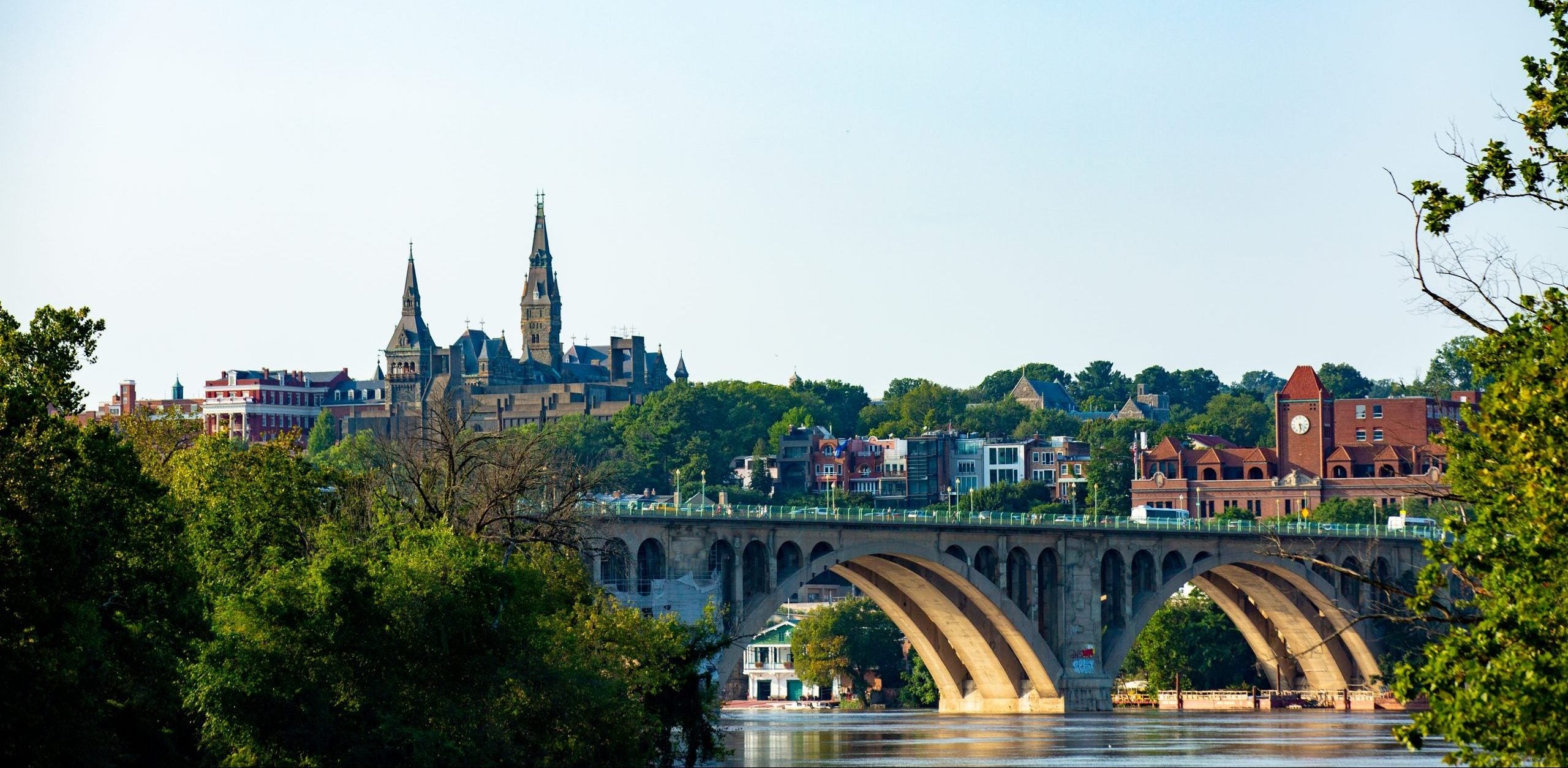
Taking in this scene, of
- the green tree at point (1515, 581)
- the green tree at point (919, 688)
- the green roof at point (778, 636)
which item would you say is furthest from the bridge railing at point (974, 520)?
the green tree at point (1515, 581)

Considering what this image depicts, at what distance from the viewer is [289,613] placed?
47125mm

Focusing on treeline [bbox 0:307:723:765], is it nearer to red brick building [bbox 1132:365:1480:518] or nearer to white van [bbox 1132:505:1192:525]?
white van [bbox 1132:505:1192:525]

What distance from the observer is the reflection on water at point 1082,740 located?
3145 inches

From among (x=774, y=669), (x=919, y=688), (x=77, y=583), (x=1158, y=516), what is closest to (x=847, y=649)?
(x=919, y=688)

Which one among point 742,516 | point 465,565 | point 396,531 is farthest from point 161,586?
point 742,516

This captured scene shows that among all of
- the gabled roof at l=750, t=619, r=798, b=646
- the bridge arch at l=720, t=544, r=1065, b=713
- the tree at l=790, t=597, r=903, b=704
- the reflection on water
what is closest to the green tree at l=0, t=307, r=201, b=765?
the reflection on water

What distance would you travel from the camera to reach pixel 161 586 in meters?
43.3

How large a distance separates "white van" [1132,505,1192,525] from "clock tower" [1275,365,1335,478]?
87.8 feet

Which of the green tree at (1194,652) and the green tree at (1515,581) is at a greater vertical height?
the green tree at (1515,581)

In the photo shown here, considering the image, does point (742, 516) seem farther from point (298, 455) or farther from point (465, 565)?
point (465, 565)

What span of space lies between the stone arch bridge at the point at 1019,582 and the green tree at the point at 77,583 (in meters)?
54.9

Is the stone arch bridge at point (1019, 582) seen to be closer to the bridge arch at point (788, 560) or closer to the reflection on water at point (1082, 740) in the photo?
the bridge arch at point (788, 560)

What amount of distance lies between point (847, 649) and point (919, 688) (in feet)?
35.4

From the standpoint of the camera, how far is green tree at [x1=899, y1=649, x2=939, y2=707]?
14712cm
